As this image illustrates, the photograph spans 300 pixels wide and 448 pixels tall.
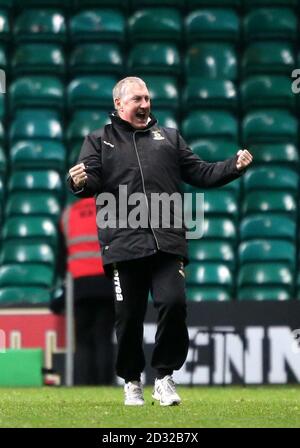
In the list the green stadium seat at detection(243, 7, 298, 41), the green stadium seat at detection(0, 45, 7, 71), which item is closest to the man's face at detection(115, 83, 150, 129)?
the green stadium seat at detection(0, 45, 7, 71)

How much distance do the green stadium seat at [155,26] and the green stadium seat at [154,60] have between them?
5.0 inches

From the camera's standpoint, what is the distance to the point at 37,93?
12.7m

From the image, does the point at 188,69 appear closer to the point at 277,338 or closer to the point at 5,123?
the point at 5,123

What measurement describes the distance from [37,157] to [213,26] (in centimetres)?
219

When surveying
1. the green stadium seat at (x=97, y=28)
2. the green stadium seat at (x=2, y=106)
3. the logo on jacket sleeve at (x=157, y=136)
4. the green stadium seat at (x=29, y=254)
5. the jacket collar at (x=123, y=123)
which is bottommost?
the green stadium seat at (x=29, y=254)

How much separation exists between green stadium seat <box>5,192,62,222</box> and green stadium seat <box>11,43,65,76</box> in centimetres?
156

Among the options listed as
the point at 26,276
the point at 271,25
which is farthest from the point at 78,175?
the point at 271,25

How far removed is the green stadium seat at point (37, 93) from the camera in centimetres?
1266

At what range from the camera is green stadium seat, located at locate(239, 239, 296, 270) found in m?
11.4

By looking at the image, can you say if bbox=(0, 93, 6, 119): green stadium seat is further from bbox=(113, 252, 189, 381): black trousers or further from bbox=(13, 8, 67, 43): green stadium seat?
bbox=(113, 252, 189, 381): black trousers

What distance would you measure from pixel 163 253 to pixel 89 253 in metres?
2.93

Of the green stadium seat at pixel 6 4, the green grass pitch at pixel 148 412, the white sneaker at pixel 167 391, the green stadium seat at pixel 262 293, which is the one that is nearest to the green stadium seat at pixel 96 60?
the green stadium seat at pixel 6 4

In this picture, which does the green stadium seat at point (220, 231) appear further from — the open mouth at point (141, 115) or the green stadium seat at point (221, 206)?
the open mouth at point (141, 115)

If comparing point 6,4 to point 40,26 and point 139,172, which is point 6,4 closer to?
point 40,26
